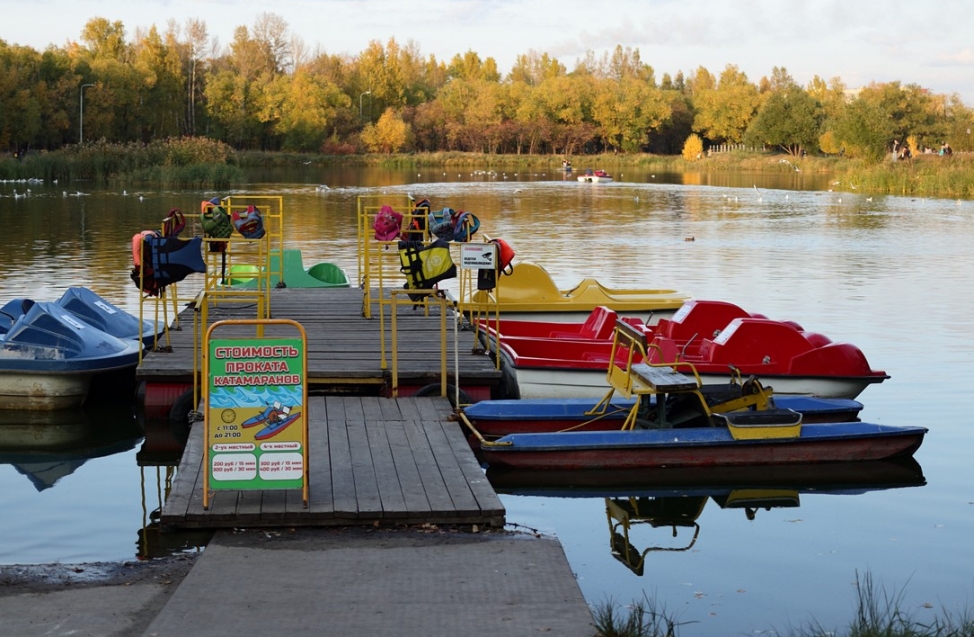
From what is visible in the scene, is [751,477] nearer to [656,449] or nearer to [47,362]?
[656,449]

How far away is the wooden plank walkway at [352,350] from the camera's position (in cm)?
1202

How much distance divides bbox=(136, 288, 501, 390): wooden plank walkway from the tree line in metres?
66.6

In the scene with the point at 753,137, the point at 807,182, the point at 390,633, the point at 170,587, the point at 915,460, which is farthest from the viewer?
the point at 753,137

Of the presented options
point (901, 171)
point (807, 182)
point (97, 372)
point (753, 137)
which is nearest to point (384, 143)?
point (753, 137)

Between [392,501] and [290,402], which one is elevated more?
[290,402]

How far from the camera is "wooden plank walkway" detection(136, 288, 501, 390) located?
1202cm

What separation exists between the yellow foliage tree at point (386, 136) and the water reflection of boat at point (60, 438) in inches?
4366

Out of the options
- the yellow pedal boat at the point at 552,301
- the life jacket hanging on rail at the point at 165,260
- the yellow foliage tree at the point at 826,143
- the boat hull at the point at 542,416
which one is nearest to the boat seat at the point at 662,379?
the boat hull at the point at 542,416

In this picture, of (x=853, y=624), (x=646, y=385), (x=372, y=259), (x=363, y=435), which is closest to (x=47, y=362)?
(x=363, y=435)

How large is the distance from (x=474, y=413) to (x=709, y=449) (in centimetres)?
204

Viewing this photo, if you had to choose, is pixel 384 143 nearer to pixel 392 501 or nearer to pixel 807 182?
pixel 807 182

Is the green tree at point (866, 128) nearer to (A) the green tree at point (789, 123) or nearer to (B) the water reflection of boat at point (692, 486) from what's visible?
(A) the green tree at point (789, 123)

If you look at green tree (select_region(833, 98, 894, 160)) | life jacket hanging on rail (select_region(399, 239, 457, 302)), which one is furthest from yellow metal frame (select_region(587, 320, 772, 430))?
green tree (select_region(833, 98, 894, 160))

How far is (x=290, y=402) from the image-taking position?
25.8 ft
